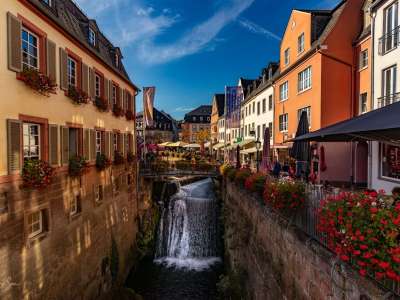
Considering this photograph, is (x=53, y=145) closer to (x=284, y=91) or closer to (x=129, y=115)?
(x=129, y=115)

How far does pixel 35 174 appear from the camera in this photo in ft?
25.6

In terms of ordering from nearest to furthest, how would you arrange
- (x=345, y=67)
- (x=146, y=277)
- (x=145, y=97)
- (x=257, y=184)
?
(x=257, y=184) < (x=345, y=67) < (x=146, y=277) < (x=145, y=97)

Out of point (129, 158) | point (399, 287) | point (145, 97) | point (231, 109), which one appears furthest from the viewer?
point (231, 109)

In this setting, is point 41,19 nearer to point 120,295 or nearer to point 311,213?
point 311,213

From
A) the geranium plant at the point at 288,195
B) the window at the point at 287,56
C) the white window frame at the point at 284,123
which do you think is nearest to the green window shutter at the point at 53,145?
the geranium plant at the point at 288,195

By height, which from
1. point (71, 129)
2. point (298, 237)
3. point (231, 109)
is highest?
point (231, 109)

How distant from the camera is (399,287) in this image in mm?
3760

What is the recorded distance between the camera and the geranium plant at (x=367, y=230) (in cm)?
375

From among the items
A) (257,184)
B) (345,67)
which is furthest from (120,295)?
(345,67)

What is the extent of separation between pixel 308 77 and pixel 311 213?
14.4m

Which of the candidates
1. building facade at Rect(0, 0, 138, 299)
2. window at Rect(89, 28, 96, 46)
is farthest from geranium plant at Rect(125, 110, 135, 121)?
window at Rect(89, 28, 96, 46)

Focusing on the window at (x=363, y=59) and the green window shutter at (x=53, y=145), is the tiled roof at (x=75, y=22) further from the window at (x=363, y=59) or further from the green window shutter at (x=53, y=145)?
the window at (x=363, y=59)

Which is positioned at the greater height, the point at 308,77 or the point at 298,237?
the point at 308,77

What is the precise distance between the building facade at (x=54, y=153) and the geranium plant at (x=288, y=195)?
22.9 ft
